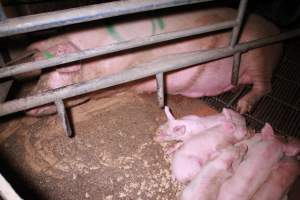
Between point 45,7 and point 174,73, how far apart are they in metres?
1.58

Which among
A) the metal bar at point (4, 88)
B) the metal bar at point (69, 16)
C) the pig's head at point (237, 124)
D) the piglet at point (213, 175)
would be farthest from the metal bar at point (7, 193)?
the pig's head at point (237, 124)

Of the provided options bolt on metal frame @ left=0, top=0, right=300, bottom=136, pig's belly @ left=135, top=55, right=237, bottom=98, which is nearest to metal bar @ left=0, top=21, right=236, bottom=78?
bolt on metal frame @ left=0, top=0, right=300, bottom=136

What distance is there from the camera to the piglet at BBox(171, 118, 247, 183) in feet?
6.28

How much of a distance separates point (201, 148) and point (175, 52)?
81 centimetres

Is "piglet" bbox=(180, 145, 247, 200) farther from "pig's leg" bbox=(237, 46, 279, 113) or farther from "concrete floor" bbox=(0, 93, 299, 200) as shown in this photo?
"pig's leg" bbox=(237, 46, 279, 113)

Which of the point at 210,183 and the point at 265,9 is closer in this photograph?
the point at 210,183

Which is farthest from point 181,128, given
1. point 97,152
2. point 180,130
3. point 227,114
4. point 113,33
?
point 113,33

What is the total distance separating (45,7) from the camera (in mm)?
3043

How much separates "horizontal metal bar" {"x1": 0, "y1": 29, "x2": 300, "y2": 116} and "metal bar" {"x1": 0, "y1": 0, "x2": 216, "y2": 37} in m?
0.44

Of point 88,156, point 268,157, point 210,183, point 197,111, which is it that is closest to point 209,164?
point 210,183

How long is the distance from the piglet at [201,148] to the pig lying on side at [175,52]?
48 cm

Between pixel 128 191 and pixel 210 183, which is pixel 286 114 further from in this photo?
pixel 128 191

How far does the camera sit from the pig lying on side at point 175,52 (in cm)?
229

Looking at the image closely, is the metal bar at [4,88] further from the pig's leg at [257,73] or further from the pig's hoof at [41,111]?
the pig's leg at [257,73]
